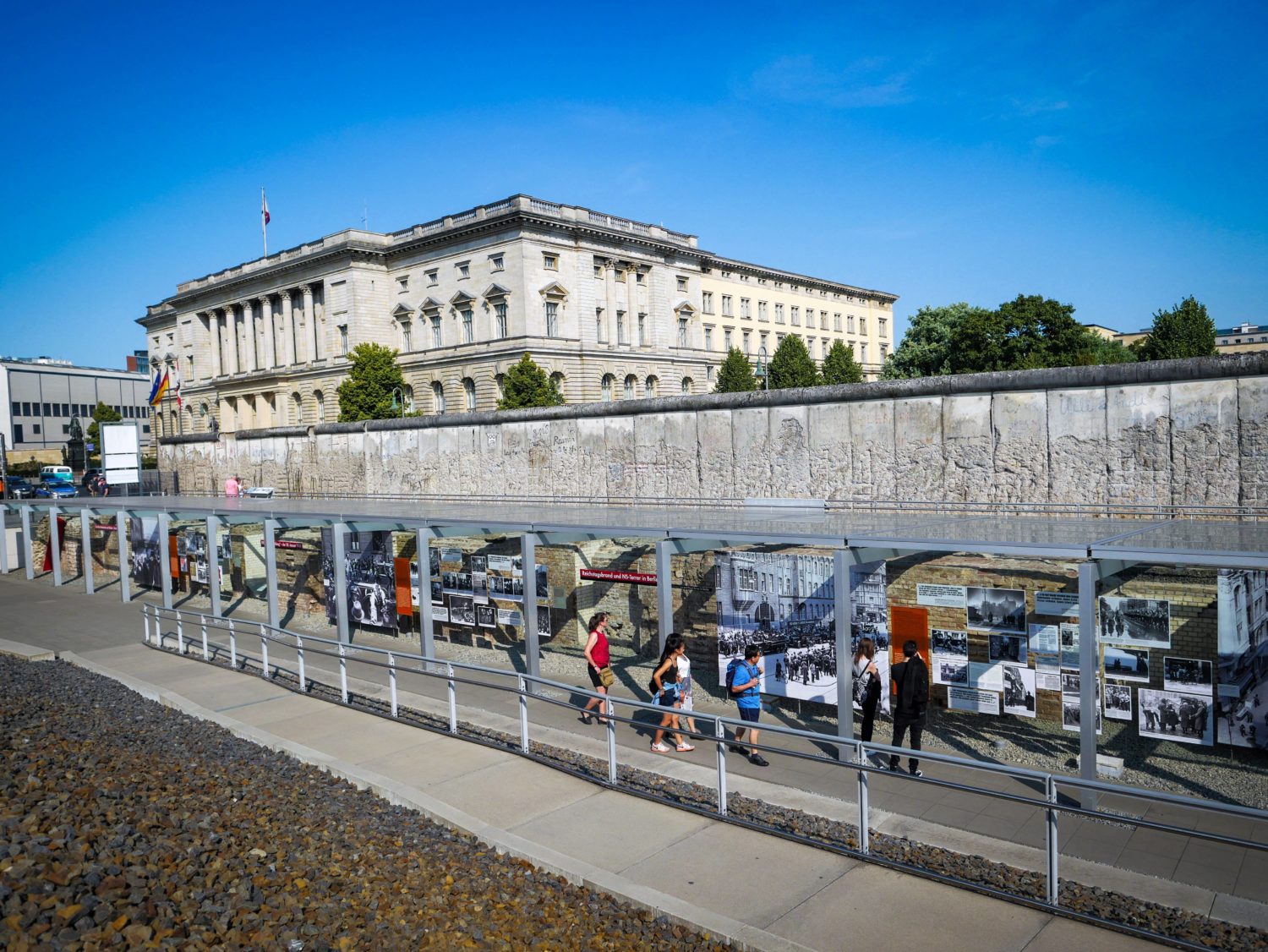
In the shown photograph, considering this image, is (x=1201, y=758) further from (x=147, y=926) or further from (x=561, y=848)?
(x=147, y=926)

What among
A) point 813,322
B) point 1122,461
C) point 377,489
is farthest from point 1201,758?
point 813,322

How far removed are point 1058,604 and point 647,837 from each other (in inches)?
215

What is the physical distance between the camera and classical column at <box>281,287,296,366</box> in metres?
73.4

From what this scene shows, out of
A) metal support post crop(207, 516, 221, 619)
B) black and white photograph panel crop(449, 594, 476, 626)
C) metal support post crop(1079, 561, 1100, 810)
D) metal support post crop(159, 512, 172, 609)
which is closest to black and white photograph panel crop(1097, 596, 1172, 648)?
metal support post crop(1079, 561, 1100, 810)

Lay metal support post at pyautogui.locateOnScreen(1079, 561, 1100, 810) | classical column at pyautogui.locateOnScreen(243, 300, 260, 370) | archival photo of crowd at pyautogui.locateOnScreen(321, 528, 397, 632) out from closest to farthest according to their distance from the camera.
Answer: metal support post at pyautogui.locateOnScreen(1079, 561, 1100, 810), archival photo of crowd at pyautogui.locateOnScreen(321, 528, 397, 632), classical column at pyautogui.locateOnScreen(243, 300, 260, 370)

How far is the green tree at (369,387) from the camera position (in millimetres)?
54781

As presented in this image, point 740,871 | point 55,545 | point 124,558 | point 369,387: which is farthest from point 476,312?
point 740,871

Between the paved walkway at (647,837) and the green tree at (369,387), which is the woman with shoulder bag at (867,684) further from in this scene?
the green tree at (369,387)

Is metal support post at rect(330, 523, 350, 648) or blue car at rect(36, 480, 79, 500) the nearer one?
metal support post at rect(330, 523, 350, 648)

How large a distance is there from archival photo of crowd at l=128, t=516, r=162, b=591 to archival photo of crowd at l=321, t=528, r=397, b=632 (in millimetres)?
7945

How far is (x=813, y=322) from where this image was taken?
311 ft

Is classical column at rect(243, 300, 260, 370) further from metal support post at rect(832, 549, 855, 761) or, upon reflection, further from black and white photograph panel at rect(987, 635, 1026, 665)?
black and white photograph panel at rect(987, 635, 1026, 665)

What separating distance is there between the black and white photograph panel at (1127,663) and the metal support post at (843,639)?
2685 millimetres

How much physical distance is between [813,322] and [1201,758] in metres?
88.7
